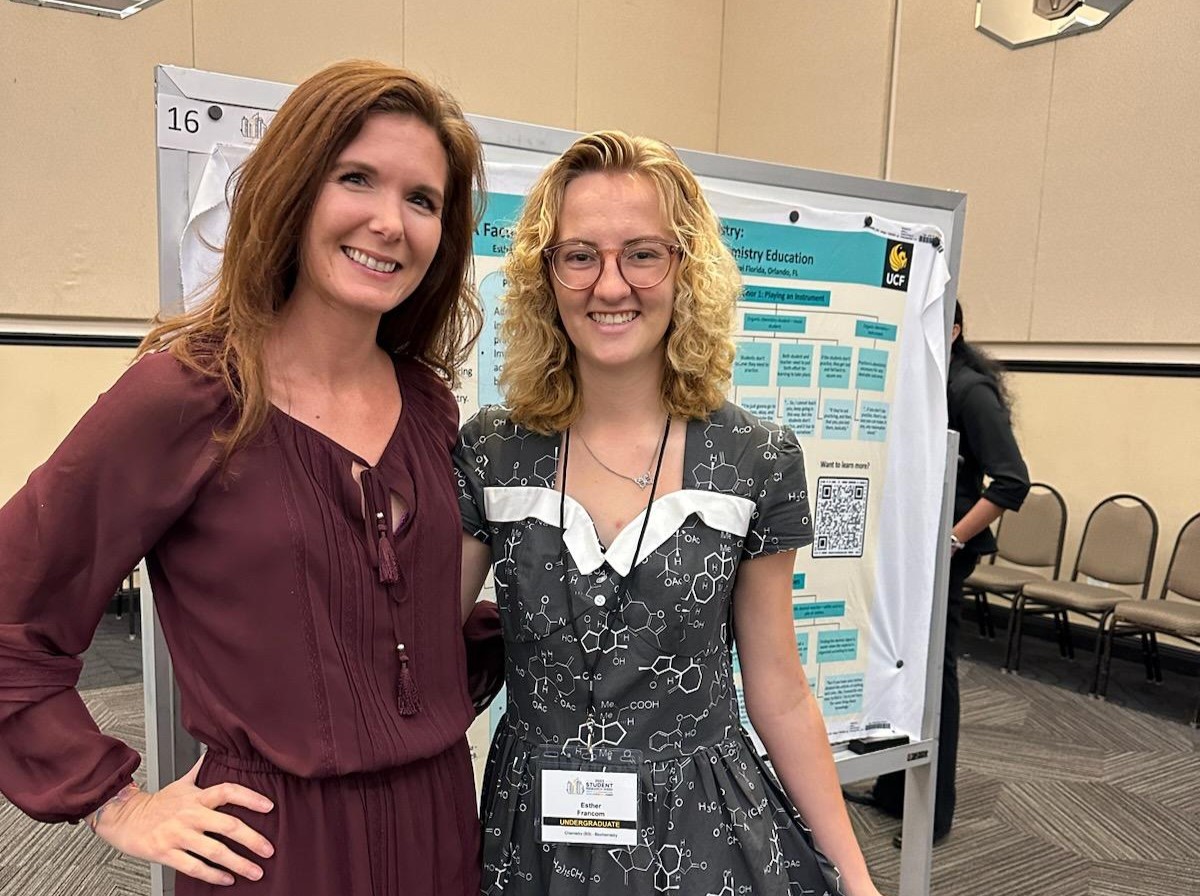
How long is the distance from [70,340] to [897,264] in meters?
4.39

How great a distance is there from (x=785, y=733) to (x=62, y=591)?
2.94ft

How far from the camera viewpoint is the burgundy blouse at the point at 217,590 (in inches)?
33.1

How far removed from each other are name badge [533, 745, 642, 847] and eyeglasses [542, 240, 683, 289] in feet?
1.91

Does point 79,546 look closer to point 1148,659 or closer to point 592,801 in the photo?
point 592,801

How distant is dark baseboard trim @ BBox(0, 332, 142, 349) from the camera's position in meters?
4.52

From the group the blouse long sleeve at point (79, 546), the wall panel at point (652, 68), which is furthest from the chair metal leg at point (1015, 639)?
the blouse long sleeve at point (79, 546)

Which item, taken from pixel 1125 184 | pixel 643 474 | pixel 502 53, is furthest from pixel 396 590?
pixel 502 53

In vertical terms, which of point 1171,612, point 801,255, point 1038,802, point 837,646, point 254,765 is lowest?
point 1038,802

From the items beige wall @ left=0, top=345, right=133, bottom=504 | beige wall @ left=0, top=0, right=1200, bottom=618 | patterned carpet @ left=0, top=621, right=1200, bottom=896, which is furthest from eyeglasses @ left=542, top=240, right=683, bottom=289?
beige wall @ left=0, top=345, right=133, bottom=504

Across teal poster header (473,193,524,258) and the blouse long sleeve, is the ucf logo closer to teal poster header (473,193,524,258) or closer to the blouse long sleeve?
teal poster header (473,193,524,258)

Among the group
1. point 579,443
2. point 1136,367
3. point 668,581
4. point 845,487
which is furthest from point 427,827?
point 1136,367

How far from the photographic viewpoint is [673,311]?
3.68 ft

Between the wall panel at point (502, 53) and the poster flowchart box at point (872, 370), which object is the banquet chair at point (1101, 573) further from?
the wall panel at point (502, 53)

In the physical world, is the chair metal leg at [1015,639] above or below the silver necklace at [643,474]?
below
